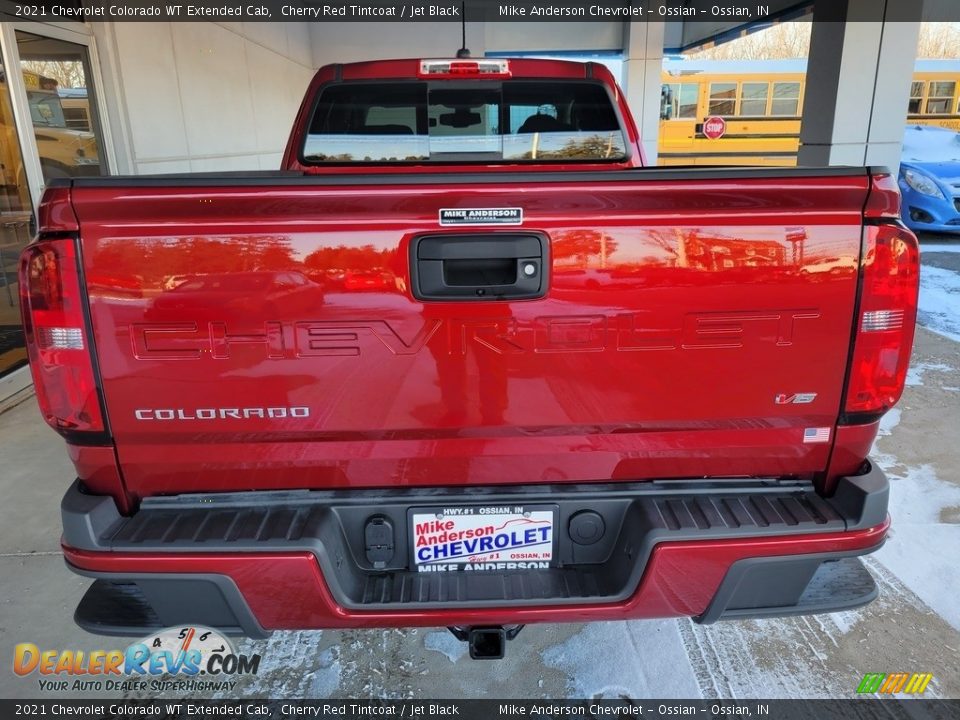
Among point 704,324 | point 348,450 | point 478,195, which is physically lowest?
point 348,450

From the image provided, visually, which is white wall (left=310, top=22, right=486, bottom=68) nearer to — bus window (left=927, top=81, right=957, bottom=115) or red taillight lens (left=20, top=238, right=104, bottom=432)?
bus window (left=927, top=81, right=957, bottom=115)

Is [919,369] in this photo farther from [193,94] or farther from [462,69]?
[193,94]

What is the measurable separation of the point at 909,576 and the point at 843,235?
2.00 metres

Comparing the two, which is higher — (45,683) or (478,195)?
(478,195)

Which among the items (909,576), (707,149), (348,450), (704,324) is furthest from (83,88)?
(707,149)

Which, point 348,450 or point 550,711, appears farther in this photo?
point 550,711

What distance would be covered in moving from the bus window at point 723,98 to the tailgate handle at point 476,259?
1905cm

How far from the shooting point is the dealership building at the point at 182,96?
17.8 ft

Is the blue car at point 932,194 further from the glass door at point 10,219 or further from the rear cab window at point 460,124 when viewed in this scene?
the glass door at point 10,219

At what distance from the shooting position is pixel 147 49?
671 centimetres

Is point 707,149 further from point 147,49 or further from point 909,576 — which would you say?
point 909,576

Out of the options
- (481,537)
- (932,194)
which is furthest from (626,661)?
(932,194)

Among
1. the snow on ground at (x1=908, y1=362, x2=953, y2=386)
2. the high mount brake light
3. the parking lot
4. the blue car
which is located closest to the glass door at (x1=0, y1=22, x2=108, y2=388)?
the parking lot

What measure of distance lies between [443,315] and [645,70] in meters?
16.4
